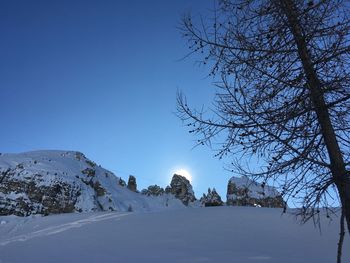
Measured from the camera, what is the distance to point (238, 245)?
23.0 feet

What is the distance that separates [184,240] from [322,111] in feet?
15.8

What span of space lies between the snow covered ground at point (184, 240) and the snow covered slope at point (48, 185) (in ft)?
186

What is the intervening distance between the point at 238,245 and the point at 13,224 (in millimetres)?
9397

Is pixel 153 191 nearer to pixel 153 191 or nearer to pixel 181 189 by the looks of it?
pixel 153 191

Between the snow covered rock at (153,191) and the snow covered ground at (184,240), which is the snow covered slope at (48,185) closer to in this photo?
the snow covered rock at (153,191)

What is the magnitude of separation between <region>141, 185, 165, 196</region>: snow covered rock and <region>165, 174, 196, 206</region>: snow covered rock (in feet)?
11.9

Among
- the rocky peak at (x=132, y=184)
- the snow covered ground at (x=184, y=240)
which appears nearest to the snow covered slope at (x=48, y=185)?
the rocky peak at (x=132, y=184)

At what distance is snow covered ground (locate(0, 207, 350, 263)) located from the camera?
646 centimetres

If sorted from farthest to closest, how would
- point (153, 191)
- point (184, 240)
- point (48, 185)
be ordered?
point (153, 191), point (48, 185), point (184, 240)

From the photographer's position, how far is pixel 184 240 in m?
7.66

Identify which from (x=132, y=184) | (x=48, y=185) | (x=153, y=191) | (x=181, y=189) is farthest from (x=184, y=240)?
(x=153, y=191)

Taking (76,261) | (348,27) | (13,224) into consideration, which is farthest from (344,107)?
(13,224)

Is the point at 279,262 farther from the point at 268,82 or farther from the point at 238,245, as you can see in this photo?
the point at 268,82

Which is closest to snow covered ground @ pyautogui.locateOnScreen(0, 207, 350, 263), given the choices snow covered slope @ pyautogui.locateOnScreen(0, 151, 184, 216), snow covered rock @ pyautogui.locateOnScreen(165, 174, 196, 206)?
snow covered slope @ pyautogui.locateOnScreen(0, 151, 184, 216)
